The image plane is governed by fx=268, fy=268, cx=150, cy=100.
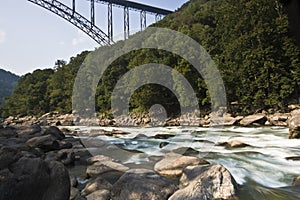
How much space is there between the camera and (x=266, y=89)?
73.8ft

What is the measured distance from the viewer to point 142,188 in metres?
4.74

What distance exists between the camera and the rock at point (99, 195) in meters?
4.64

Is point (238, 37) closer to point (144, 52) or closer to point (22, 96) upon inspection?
point (144, 52)

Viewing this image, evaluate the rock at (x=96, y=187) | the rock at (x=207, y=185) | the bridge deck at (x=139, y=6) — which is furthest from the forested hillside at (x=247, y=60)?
the rock at (x=96, y=187)

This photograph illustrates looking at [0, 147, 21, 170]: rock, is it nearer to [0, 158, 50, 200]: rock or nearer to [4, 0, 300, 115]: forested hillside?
[0, 158, 50, 200]: rock

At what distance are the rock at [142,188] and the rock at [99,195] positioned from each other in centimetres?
10

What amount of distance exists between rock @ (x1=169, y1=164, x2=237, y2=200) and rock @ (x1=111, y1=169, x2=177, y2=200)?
262 mm

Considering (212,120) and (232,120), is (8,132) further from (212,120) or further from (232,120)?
(212,120)

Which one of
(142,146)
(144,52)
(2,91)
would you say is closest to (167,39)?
(144,52)

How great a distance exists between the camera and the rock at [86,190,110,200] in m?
4.64

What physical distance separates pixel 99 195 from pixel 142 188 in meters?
0.76

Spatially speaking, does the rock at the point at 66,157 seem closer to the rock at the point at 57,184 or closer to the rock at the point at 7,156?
the rock at the point at 57,184

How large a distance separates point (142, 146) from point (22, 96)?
176 ft

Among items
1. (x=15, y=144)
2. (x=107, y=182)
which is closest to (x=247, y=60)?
(x=15, y=144)
